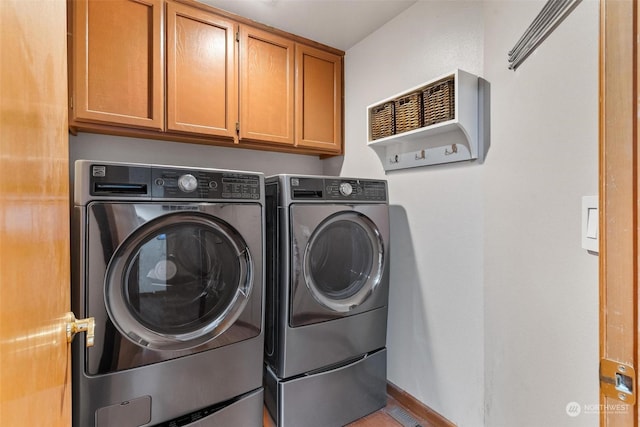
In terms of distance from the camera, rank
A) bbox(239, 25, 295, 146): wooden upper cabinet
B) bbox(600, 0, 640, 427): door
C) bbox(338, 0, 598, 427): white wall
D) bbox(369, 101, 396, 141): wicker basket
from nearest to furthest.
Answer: bbox(600, 0, 640, 427): door → bbox(338, 0, 598, 427): white wall → bbox(369, 101, 396, 141): wicker basket → bbox(239, 25, 295, 146): wooden upper cabinet

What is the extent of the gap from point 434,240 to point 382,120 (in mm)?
775

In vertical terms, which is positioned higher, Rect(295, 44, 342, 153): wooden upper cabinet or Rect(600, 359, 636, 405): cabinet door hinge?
Rect(295, 44, 342, 153): wooden upper cabinet

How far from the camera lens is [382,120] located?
1845 millimetres

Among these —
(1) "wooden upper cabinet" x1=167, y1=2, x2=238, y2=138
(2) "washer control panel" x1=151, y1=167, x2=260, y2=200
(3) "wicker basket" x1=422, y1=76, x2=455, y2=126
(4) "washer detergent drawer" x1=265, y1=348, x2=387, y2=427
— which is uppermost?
(1) "wooden upper cabinet" x1=167, y1=2, x2=238, y2=138

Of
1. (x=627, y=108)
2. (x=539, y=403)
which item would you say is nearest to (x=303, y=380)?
(x=539, y=403)

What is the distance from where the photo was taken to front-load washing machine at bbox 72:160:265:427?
3.61ft

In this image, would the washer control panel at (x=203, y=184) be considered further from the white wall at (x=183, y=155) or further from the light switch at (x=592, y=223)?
the light switch at (x=592, y=223)

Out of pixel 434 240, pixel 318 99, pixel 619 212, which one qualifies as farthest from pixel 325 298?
pixel 318 99

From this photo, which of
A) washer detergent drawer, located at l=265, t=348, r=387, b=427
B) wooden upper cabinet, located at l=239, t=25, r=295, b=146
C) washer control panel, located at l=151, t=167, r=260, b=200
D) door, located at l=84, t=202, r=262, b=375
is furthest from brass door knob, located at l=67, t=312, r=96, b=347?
wooden upper cabinet, located at l=239, t=25, r=295, b=146

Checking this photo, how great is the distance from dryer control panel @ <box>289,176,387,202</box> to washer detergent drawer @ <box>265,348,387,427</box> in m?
0.93

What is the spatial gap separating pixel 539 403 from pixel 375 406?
3.31ft

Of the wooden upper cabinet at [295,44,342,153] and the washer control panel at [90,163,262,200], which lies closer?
the washer control panel at [90,163,262,200]

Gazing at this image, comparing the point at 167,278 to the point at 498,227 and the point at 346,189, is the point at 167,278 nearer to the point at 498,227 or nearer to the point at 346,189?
the point at 346,189

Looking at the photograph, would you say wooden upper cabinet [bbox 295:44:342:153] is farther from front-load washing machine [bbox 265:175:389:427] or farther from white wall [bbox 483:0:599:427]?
white wall [bbox 483:0:599:427]
